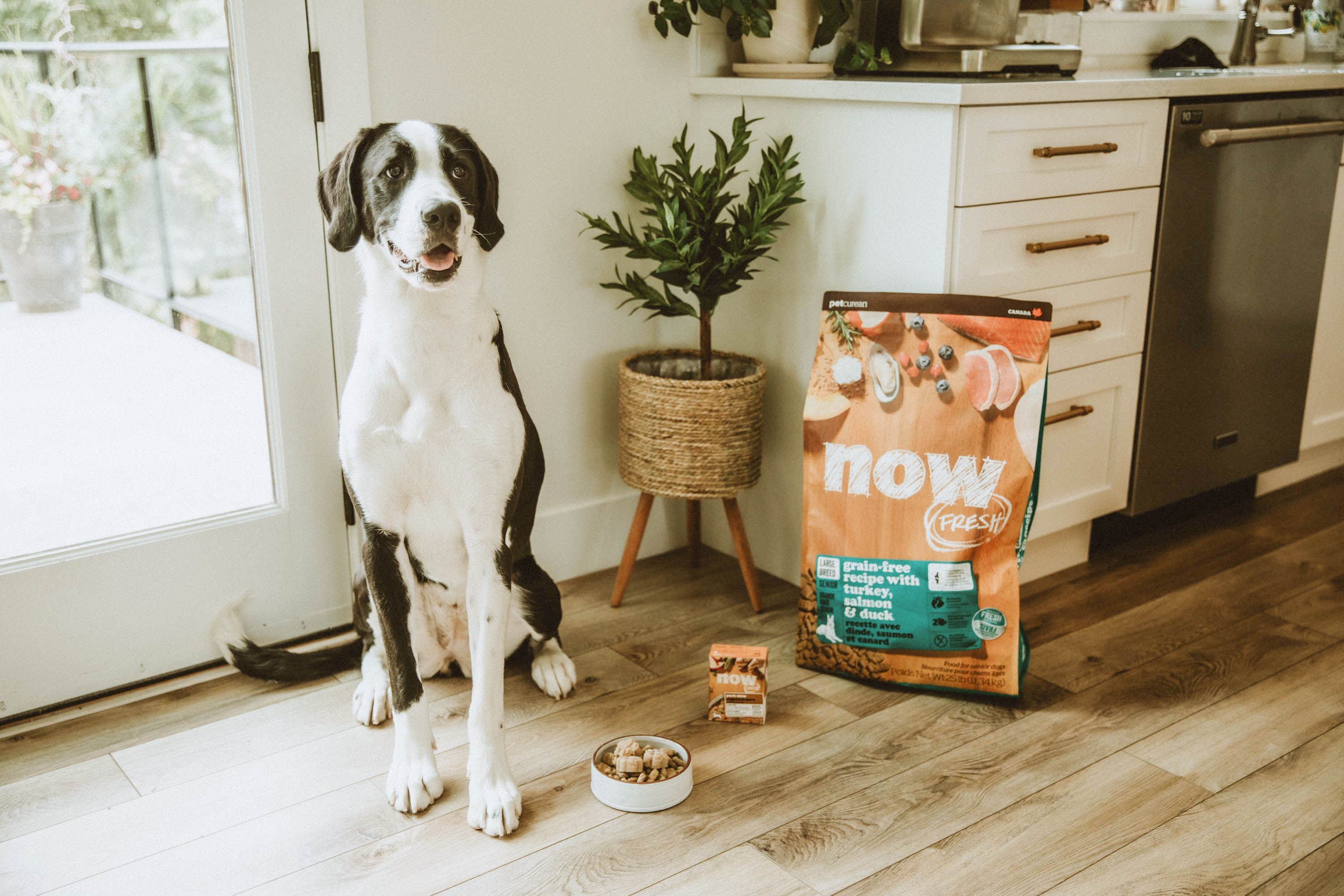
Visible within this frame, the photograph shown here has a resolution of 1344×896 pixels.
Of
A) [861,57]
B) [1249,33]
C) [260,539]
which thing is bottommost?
[260,539]

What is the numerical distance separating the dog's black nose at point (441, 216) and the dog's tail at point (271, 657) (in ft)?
2.84

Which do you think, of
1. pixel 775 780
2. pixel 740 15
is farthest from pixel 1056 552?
pixel 740 15

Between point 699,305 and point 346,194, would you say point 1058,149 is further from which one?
point 346,194

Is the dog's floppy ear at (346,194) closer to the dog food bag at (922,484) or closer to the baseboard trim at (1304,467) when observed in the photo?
the dog food bag at (922,484)

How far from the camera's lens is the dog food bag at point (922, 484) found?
192 centimetres

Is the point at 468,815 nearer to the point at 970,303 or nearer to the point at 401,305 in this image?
the point at 401,305

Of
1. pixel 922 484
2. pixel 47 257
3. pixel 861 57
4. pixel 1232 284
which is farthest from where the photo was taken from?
pixel 1232 284

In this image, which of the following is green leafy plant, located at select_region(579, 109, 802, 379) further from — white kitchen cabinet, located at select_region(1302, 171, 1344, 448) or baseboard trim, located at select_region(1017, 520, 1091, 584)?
white kitchen cabinet, located at select_region(1302, 171, 1344, 448)

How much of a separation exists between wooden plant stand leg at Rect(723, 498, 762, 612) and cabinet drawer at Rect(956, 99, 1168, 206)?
29.6 inches

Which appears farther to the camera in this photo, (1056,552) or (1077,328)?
(1056,552)

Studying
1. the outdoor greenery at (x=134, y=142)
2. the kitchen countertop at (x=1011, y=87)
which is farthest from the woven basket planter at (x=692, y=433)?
the outdoor greenery at (x=134, y=142)

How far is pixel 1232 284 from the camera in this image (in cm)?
249

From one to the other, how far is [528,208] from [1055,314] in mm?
1046

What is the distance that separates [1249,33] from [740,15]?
174 cm
